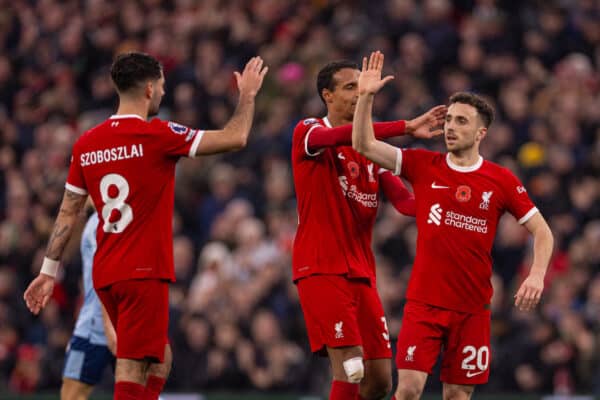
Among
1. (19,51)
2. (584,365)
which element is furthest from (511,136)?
(19,51)

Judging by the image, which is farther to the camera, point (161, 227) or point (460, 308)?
point (460, 308)

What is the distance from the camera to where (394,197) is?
10.0 metres

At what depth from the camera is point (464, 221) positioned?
9500mm

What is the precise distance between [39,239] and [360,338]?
9172mm

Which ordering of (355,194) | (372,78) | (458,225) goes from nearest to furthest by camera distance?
(372,78)
(458,225)
(355,194)

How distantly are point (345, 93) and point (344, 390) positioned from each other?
224 cm

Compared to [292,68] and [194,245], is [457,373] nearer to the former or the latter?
[194,245]

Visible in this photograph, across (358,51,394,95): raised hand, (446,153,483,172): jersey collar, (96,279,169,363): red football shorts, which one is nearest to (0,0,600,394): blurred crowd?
(446,153,483,172): jersey collar

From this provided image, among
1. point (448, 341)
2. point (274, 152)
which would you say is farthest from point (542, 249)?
point (274, 152)

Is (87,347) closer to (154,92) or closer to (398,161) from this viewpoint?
(154,92)

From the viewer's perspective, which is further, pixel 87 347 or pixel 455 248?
pixel 87 347

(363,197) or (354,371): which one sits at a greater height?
(363,197)

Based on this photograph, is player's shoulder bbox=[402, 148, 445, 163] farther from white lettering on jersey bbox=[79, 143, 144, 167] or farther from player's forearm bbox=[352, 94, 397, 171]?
white lettering on jersey bbox=[79, 143, 144, 167]

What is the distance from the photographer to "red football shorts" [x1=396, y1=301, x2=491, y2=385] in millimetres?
9344
